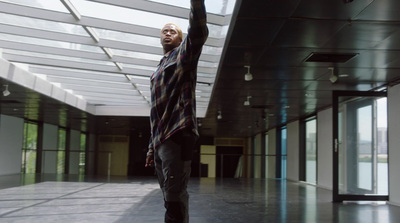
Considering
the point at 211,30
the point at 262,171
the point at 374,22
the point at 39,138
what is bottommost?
the point at 262,171

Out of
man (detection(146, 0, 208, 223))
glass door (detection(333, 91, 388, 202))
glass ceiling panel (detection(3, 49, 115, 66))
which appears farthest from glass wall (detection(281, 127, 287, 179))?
man (detection(146, 0, 208, 223))

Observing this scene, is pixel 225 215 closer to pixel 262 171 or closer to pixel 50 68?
pixel 50 68

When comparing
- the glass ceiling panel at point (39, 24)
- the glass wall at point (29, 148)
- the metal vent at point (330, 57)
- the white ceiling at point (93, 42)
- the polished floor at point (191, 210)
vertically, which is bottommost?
the polished floor at point (191, 210)

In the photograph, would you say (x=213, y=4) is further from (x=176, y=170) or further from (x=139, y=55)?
(x=176, y=170)

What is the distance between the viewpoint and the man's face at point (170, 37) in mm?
1597

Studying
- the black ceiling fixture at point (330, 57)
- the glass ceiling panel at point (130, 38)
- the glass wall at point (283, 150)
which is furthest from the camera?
the glass wall at point (283, 150)

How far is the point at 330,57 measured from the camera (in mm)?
5734

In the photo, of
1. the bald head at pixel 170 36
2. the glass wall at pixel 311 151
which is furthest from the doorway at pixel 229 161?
the bald head at pixel 170 36

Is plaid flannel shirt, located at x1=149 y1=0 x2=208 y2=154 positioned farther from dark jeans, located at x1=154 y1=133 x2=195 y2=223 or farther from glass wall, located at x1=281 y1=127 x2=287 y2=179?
glass wall, located at x1=281 y1=127 x2=287 y2=179

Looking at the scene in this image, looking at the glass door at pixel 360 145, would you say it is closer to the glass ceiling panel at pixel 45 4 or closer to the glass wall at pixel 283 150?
the glass ceiling panel at pixel 45 4

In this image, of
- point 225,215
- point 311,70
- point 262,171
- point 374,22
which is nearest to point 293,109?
point 311,70

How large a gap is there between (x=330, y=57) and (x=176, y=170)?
15.9 ft

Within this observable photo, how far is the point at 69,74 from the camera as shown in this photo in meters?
8.85

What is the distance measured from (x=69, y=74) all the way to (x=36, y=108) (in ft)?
13.2
